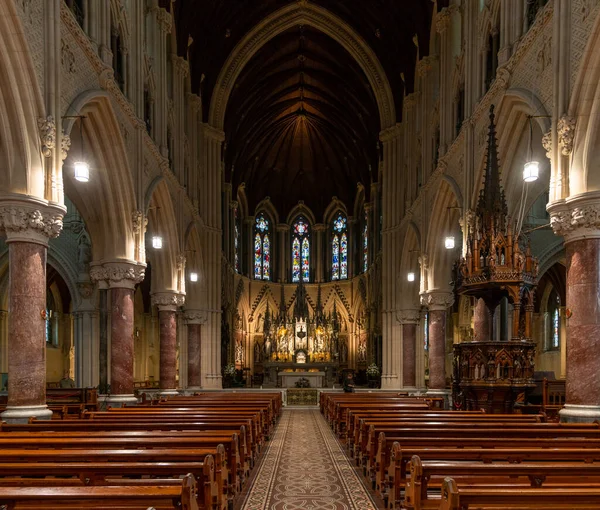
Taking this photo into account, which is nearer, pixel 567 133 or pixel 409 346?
pixel 567 133

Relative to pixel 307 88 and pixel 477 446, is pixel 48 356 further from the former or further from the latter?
pixel 477 446

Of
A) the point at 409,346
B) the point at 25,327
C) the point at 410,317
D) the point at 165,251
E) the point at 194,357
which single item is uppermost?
the point at 165,251

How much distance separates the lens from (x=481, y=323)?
18203 millimetres

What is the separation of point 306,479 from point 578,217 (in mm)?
6608

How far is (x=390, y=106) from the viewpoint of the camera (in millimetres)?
36000

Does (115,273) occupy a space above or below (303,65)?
below

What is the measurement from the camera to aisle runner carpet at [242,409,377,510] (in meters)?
8.74

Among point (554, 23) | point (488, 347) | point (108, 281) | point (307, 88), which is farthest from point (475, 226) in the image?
point (307, 88)

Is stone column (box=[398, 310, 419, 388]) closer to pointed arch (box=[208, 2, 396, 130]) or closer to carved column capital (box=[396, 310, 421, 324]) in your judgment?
carved column capital (box=[396, 310, 421, 324])

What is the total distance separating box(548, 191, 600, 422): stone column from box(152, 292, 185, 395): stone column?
1616cm

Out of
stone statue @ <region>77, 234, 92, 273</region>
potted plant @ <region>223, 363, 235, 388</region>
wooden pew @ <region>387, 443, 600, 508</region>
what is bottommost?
potted plant @ <region>223, 363, 235, 388</region>

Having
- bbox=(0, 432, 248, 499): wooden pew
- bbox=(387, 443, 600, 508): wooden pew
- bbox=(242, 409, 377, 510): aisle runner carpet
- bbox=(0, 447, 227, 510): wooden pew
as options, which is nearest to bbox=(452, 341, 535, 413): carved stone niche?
bbox=(242, 409, 377, 510): aisle runner carpet

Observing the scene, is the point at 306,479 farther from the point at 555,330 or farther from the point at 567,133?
the point at 555,330

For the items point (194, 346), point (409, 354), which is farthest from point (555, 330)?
point (194, 346)
